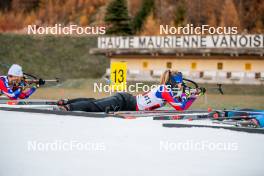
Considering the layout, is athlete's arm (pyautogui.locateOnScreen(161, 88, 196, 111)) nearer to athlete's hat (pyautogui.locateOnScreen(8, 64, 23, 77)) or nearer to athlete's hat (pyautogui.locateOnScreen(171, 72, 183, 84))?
athlete's hat (pyautogui.locateOnScreen(171, 72, 183, 84))

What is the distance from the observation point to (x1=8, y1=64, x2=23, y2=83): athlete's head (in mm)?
9953

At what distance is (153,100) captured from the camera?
758 cm

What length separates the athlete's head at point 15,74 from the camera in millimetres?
9953

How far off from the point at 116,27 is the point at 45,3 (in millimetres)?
9486

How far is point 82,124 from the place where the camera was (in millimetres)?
6414

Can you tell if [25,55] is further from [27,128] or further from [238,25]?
[27,128]

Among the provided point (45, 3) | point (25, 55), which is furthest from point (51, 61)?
point (45, 3)
